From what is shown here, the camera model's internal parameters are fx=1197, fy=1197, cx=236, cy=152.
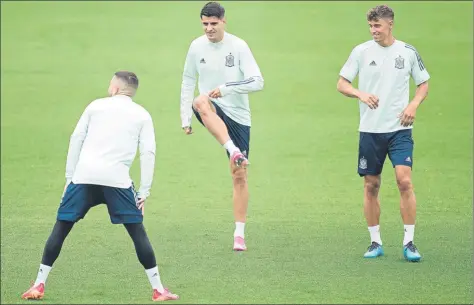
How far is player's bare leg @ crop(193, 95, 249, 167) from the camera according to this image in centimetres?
1058

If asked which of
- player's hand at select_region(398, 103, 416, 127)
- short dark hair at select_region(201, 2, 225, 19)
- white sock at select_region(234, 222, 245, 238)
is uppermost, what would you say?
short dark hair at select_region(201, 2, 225, 19)

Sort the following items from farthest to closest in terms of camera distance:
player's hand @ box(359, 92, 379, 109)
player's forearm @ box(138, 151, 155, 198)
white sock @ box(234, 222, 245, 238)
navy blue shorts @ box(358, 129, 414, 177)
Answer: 1. white sock @ box(234, 222, 245, 238)
2. navy blue shorts @ box(358, 129, 414, 177)
3. player's hand @ box(359, 92, 379, 109)
4. player's forearm @ box(138, 151, 155, 198)

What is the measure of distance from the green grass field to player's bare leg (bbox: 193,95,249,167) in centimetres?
97

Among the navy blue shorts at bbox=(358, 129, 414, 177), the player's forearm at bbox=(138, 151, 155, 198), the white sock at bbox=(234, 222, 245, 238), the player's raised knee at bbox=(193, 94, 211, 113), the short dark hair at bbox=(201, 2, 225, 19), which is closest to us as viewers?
the player's forearm at bbox=(138, 151, 155, 198)

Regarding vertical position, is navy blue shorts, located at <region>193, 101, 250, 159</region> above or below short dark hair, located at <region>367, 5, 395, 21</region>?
below

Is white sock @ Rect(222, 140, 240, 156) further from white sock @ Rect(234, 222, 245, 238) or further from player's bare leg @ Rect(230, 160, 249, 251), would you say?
white sock @ Rect(234, 222, 245, 238)

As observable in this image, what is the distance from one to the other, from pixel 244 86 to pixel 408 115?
153 centimetres

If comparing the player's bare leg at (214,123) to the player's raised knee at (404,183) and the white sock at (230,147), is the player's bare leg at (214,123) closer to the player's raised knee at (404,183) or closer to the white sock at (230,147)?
the white sock at (230,147)

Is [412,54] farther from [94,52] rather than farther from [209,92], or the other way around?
[94,52]

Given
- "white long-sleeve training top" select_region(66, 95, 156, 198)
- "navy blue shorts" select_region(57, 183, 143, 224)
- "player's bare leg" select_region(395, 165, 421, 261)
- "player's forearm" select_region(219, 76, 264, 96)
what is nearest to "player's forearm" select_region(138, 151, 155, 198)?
"white long-sleeve training top" select_region(66, 95, 156, 198)

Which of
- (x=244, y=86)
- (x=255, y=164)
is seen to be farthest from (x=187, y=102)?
(x=255, y=164)

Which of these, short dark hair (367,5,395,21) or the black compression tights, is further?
short dark hair (367,5,395,21)

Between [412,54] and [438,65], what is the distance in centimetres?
1182

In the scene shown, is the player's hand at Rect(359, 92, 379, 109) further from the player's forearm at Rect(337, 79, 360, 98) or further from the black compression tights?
the black compression tights
